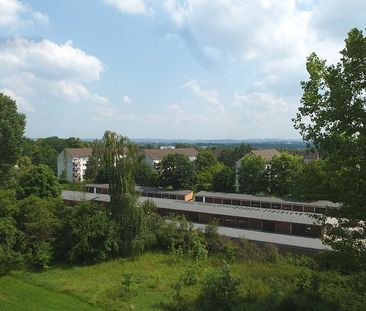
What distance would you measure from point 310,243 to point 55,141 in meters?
99.3

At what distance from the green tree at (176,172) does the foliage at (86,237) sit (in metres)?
27.5

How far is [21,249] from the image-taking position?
25547 millimetres

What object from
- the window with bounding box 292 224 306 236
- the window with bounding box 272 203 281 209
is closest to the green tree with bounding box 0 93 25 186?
the window with bounding box 292 224 306 236

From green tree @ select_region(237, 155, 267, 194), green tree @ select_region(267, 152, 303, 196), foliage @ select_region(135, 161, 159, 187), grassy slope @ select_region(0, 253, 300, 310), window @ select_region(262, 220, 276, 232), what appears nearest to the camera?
grassy slope @ select_region(0, 253, 300, 310)

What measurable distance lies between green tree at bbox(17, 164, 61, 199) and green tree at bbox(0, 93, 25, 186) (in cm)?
497

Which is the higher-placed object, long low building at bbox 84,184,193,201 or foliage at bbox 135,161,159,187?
foliage at bbox 135,161,159,187

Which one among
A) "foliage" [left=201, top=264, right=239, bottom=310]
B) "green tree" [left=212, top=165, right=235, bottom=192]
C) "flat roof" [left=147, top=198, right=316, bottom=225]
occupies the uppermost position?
"green tree" [left=212, top=165, right=235, bottom=192]

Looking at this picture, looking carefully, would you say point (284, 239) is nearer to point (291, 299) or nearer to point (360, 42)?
point (291, 299)

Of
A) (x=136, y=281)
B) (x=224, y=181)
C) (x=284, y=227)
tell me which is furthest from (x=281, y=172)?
(x=136, y=281)

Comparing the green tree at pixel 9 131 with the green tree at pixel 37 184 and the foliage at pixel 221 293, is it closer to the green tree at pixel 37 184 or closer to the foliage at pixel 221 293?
the green tree at pixel 37 184

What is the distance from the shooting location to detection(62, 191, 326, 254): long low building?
1099 inches

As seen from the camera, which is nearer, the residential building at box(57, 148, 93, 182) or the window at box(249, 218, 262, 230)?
the window at box(249, 218, 262, 230)

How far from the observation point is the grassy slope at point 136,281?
18750 millimetres

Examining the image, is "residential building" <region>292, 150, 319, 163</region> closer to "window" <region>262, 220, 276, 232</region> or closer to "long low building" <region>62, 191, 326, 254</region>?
"long low building" <region>62, 191, 326, 254</region>
